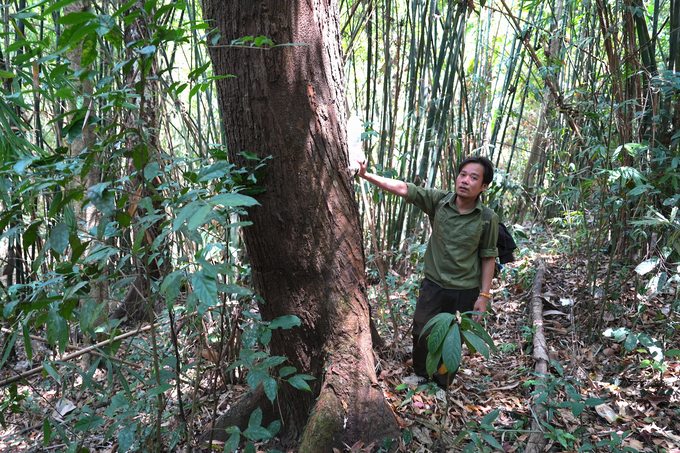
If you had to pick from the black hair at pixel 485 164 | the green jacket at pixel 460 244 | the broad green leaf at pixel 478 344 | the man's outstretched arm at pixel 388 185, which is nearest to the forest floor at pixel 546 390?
the broad green leaf at pixel 478 344

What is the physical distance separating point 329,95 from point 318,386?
0.87m

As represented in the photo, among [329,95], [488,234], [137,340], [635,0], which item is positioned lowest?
[137,340]

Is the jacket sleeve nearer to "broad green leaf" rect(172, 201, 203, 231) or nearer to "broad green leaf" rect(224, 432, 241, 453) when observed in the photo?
"broad green leaf" rect(224, 432, 241, 453)

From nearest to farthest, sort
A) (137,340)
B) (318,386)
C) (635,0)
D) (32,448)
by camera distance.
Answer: (318,386)
(32,448)
(635,0)
(137,340)

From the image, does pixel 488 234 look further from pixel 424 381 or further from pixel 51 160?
pixel 51 160

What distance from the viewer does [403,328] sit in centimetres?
234

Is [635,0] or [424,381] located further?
[635,0]

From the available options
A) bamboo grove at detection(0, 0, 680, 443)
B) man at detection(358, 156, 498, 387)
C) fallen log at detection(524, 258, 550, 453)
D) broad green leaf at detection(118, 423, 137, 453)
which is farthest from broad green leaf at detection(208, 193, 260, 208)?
man at detection(358, 156, 498, 387)

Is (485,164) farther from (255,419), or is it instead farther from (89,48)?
(89,48)

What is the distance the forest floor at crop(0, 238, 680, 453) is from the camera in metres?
1.41

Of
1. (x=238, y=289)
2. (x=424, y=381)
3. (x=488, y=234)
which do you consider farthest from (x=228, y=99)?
(x=424, y=381)

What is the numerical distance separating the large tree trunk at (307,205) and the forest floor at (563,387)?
0.27 meters

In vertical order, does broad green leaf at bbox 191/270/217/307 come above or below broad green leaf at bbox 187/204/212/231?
below

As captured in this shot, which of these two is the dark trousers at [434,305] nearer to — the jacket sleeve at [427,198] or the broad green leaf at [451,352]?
the jacket sleeve at [427,198]
